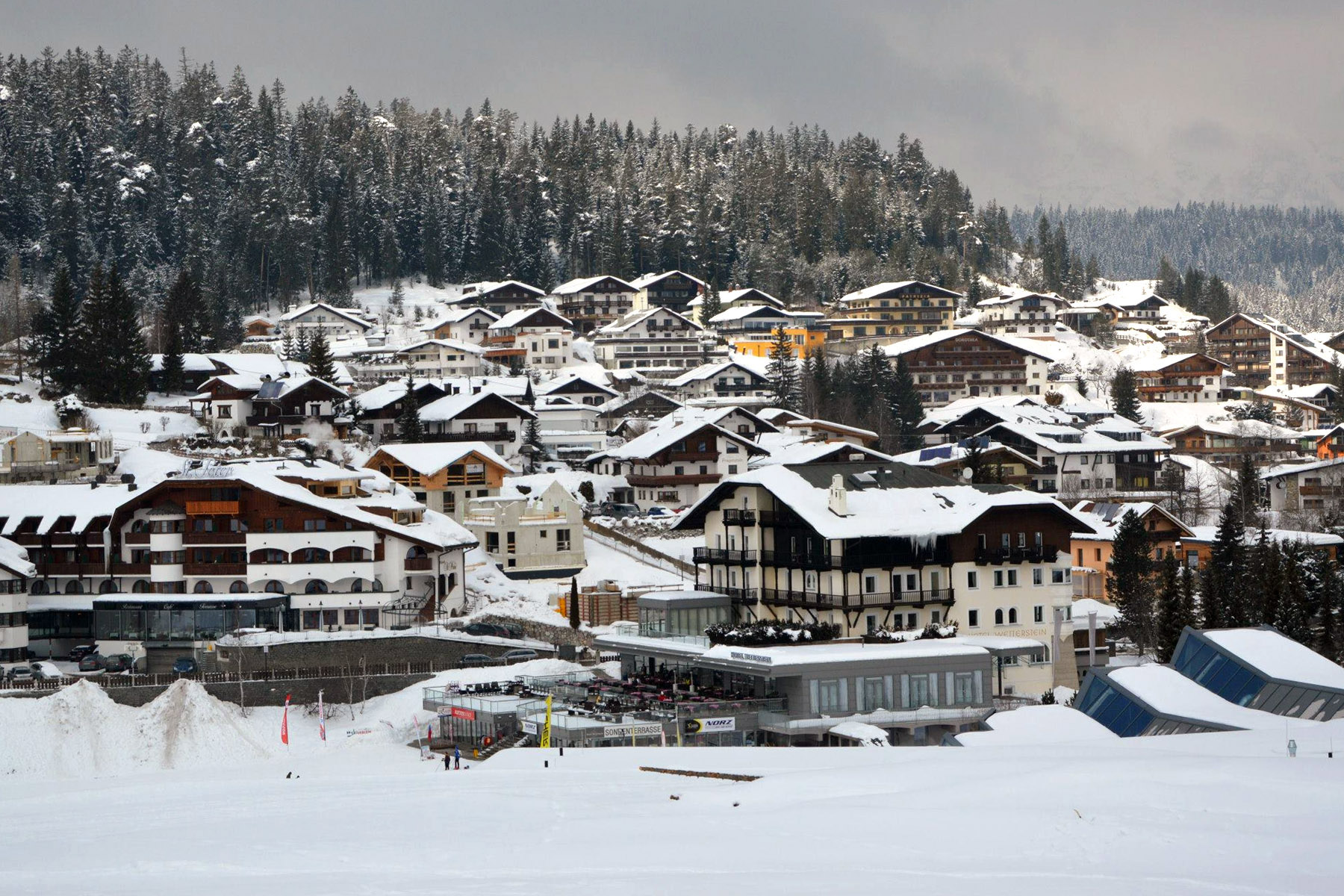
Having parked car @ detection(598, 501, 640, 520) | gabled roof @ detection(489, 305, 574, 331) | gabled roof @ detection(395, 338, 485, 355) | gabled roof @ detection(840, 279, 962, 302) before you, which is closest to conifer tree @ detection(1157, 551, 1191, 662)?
parked car @ detection(598, 501, 640, 520)

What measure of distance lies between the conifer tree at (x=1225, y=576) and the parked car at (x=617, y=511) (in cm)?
2528

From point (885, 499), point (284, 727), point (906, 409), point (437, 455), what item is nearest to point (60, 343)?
point (437, 455)

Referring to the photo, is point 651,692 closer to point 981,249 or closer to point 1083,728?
point 1083,728

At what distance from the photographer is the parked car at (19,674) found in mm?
56812

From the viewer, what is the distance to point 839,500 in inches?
2188

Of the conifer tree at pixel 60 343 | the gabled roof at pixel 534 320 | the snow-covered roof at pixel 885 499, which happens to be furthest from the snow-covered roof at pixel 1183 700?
the gabled roof at pixel 534 320

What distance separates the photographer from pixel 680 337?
132 meters

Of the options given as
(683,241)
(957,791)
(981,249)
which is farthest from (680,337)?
(957,791)

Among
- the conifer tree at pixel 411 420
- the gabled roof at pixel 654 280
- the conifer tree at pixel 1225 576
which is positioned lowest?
the conifer tree at pixel 1225 576

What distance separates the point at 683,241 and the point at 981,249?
119ft

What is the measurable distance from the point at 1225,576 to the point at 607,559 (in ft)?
79.7

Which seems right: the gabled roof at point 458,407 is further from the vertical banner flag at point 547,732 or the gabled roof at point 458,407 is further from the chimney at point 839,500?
the vertical banner flag at point 547,732

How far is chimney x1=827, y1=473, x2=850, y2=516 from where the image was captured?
55.5m

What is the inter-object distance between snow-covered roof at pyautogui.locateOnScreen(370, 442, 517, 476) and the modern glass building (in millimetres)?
39697
